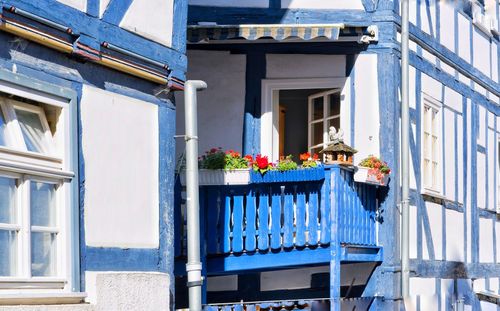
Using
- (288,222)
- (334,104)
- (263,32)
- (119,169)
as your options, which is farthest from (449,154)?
(119,169)

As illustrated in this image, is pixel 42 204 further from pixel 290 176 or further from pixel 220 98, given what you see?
pixel 220 98

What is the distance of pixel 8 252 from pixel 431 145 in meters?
8.96

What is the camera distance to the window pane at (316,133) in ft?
51.6

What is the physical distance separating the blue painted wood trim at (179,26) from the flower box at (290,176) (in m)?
2.27

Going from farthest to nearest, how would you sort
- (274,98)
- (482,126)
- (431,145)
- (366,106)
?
(482,126) < (431,145) < (274,98) < (366,106)

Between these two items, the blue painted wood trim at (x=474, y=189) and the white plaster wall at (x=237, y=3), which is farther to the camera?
the blue painted wood trim at (x=474, y=189)

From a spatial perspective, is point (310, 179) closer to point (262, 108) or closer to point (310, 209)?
point (310, 209)

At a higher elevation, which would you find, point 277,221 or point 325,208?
point 325,208

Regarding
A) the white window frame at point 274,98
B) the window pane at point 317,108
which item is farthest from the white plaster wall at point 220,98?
the window pane at point 317,108

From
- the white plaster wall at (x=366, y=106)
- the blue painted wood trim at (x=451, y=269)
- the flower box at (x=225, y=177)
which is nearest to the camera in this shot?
the flower box at (x=225, y=177)

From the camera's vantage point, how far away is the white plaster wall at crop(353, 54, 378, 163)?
15086 mm

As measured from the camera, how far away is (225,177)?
13.2 m

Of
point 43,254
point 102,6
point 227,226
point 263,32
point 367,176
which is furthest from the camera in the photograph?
point 263,32

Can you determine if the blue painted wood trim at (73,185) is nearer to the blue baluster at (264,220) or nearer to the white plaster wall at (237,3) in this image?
the blue baluster at (264,220)
